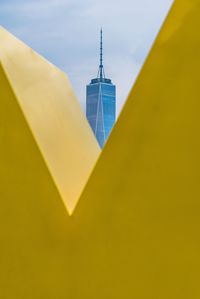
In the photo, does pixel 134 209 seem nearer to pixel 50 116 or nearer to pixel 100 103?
pixel 50 116

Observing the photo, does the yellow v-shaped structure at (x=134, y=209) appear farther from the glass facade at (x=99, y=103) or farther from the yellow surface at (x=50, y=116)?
the glass facade at (x=99, y=103)

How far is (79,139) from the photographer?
512cm

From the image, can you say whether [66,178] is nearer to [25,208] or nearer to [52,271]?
[25,208]

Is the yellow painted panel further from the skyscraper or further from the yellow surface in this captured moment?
the skyscraper

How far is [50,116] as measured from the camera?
4375 mm

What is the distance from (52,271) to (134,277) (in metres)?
0.65

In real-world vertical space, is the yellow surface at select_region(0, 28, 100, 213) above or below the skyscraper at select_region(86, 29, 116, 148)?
below

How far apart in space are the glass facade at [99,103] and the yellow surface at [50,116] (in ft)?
210

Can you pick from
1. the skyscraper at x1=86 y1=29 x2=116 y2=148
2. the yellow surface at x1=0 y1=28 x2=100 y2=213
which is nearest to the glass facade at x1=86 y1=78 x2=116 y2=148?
the skyscraper at x1=86 y1=29 x2=116 y2=148

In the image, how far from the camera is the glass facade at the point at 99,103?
70.2m

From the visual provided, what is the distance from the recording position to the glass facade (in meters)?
70.2

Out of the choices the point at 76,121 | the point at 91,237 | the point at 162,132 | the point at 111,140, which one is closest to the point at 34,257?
the point at 91,237

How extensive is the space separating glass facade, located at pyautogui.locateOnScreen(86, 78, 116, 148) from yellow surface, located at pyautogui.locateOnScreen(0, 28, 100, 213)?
63.9m

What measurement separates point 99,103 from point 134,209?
67828 mm
